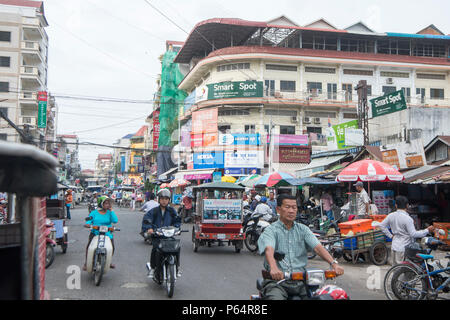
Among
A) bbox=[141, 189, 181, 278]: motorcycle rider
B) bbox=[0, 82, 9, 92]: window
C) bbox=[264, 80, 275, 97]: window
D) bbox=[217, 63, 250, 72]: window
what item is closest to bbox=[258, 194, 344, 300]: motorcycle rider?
bbox=[141, 189, 181, 278]: motorcycle rider

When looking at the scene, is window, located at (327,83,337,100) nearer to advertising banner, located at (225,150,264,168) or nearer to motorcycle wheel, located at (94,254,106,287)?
advertising banner, located at (225,150,264,168)

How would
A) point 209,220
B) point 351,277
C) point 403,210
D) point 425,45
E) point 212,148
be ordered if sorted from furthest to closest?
point 425,45 → point 212,148 → point 209,220 → point 351,277 → point 403,210

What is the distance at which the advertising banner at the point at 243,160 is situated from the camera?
110ft

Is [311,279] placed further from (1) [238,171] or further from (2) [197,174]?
(2) [197,174]

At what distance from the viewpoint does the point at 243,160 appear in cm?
3369

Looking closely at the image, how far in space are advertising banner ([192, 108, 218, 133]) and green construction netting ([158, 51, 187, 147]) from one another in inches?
473

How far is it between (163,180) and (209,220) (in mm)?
33170

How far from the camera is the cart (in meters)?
10.5

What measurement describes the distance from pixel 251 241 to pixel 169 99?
132 feet

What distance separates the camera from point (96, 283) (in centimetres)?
786

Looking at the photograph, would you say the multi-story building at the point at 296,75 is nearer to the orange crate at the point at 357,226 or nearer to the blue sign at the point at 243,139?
the blue sign at the point at 243,139

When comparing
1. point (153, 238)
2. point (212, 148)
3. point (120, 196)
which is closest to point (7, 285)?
point (153, 238)
